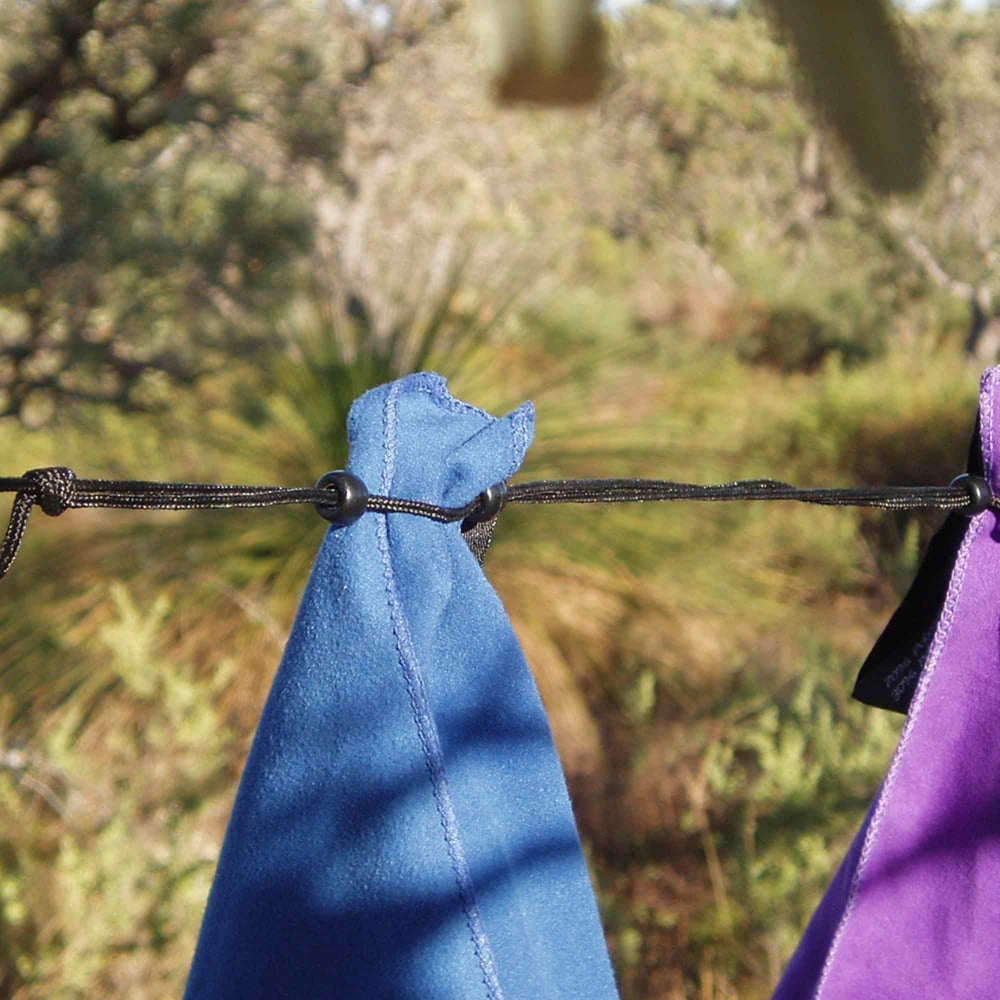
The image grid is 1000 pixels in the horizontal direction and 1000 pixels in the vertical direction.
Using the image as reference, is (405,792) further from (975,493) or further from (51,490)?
(975,493)

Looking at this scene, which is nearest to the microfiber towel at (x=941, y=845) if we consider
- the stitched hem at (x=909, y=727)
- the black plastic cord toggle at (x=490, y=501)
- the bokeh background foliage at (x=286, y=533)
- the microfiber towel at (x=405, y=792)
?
the stitched hem at (x=909, y=727)

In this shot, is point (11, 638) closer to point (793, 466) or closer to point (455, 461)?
point (455, 461)

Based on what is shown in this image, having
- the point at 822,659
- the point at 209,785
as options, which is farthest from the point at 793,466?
the point at 209,785

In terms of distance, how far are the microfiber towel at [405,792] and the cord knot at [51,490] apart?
0.13m

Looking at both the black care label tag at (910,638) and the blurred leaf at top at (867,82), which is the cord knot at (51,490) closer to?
the black care label tag at (910,638)

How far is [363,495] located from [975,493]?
14.5 inches

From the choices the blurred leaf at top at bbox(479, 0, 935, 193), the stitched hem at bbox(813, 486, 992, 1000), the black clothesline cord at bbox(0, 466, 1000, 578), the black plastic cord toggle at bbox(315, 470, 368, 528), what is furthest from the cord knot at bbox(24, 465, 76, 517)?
the blurred leaf at top at bbox(479, 0, 935, 193)

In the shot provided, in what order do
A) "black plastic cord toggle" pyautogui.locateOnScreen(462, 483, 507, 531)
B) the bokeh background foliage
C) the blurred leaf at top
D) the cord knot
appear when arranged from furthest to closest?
the bokeh background foliage
the blurred leaf at top
"black plastic cord toggle" pyautogui.locateOnScreen(462, 483, 507, 531)
the cord knot

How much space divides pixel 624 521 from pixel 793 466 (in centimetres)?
230

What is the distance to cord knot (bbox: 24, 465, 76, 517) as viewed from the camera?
48 cm

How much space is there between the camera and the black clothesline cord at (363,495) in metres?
0.49

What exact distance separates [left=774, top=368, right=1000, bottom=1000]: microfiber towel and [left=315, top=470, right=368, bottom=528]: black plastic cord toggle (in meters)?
0.35

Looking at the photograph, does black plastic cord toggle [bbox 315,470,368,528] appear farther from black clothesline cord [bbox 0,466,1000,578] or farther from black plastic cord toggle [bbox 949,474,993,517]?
black plastic cord toggle [bbox 949,474,993,517]

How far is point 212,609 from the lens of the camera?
10.0 ft
